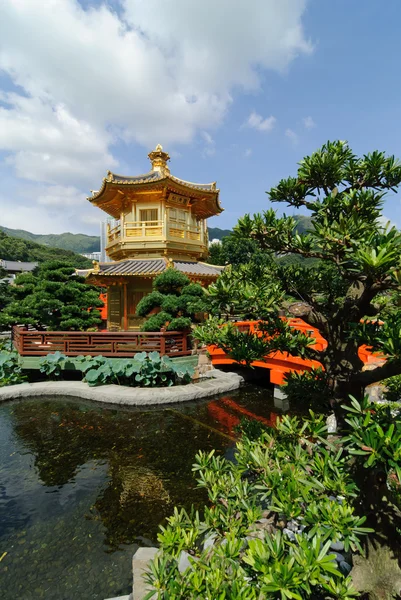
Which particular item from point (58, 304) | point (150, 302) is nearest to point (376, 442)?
point (150, 302)

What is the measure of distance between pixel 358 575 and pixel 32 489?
202 inches

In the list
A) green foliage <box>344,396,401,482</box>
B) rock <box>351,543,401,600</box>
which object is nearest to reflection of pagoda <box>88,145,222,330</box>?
rock <box>351,543,401,600</box>

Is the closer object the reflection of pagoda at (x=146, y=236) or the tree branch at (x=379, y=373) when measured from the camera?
the tree branch at (x=379, y=373)

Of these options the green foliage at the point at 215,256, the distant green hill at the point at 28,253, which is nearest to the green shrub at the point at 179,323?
the green foliage at the point at 215,256

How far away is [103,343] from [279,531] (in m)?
10.6

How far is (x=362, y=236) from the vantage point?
97.3 inches

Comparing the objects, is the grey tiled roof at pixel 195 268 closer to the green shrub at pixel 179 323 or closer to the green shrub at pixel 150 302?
the green shrub at pixel 150 302

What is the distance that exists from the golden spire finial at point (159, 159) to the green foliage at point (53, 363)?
42.7 feet

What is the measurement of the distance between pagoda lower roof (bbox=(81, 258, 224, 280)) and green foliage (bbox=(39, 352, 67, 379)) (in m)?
4.96

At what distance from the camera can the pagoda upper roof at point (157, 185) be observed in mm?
15391

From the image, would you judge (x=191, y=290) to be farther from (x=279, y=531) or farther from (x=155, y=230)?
(x=279, y=531)

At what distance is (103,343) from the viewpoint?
11797mm

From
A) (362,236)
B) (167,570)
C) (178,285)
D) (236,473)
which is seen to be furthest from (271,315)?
(178,285)

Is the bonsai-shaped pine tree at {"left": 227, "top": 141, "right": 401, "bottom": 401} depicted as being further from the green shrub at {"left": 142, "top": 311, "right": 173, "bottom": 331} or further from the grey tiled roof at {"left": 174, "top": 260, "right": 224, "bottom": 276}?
the grey tiled roof at {"left": 174, "top": 260, "right": 224, "bottom": 276}
